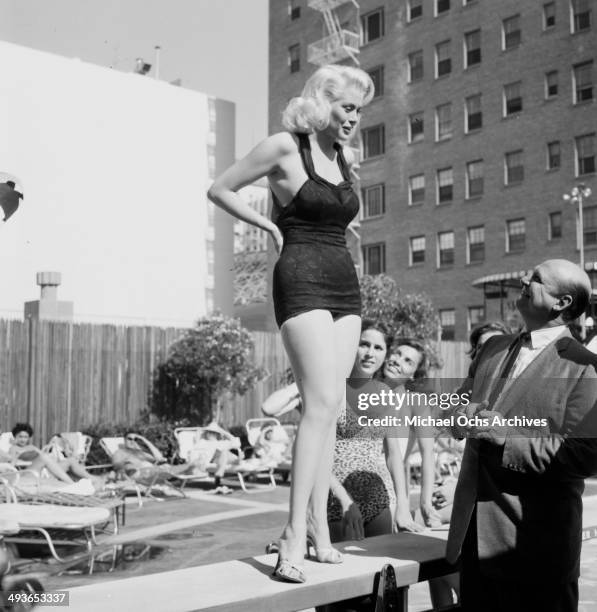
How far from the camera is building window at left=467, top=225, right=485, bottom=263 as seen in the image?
35875 mm

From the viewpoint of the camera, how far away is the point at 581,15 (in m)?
33.3

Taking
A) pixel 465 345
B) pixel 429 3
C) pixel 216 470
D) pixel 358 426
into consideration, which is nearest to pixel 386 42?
Result: pixel 429 3

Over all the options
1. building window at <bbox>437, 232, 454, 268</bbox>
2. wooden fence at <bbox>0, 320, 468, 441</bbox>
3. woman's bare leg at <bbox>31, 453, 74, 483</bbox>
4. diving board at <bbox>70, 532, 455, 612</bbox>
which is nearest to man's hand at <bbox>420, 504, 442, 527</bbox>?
diving board at <bbox>70, 532, 455, 612</bbox>

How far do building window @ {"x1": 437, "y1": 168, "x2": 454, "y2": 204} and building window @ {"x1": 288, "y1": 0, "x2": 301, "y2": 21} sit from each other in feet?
42.3

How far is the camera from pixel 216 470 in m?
13.1

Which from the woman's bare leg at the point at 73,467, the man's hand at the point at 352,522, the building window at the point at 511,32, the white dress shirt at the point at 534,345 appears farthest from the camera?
the building window at the point at 511,32

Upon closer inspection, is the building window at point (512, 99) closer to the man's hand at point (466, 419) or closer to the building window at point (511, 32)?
the building window at point (511, 32)

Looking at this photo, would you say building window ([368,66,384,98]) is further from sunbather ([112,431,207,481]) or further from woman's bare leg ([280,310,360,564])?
woman's bare leg ([280,310,360,564])

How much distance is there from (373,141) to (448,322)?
1017cm

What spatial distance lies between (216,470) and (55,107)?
2479cm

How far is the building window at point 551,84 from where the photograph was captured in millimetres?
34000

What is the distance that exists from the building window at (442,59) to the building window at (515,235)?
7.97 metres

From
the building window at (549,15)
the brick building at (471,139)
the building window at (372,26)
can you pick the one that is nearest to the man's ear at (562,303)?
the brick building at (471,139)

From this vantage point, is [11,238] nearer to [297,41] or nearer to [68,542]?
[297,41]
